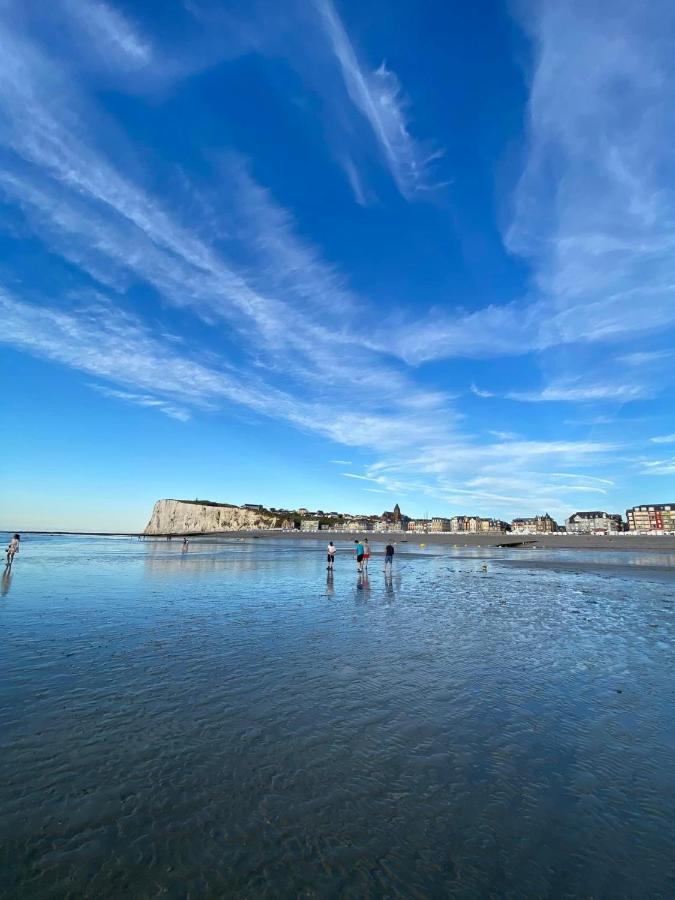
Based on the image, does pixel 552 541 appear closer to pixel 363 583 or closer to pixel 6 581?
pixel 363 583

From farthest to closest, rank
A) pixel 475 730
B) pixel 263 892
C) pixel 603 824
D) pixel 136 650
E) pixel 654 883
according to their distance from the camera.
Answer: pixel 136 650
pixel 475 730
pixel 603 824
pixel 654 883
pixel 263 892

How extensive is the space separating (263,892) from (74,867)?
1.69 meters

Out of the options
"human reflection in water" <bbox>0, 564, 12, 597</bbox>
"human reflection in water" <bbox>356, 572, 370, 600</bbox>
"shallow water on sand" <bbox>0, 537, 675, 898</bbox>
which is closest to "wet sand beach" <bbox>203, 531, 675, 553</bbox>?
"human reflection in water" <bbox>356, 572, 370, 600</bbox>

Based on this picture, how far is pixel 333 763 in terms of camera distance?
230 inches

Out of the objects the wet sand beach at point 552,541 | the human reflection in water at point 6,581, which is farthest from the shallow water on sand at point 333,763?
the wet sand beach at point 552,541

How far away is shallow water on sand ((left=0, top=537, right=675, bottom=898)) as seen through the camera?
13.3 ft

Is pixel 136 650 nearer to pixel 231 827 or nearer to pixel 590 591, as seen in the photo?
pixel 231 827

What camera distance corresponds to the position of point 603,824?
4.83m

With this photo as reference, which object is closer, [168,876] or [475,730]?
[168,876]

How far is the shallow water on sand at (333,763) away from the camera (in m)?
4.05

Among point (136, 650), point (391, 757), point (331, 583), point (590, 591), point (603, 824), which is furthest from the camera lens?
point (331, 583)

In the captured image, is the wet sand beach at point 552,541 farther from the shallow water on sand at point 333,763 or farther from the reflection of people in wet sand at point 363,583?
the shallow water on sand at point 333,763

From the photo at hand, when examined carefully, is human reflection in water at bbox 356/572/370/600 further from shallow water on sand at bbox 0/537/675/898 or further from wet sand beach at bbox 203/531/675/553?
wet sand beach at bbox 203/531/675/553

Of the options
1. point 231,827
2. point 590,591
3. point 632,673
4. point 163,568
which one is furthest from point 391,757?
point 163,568
